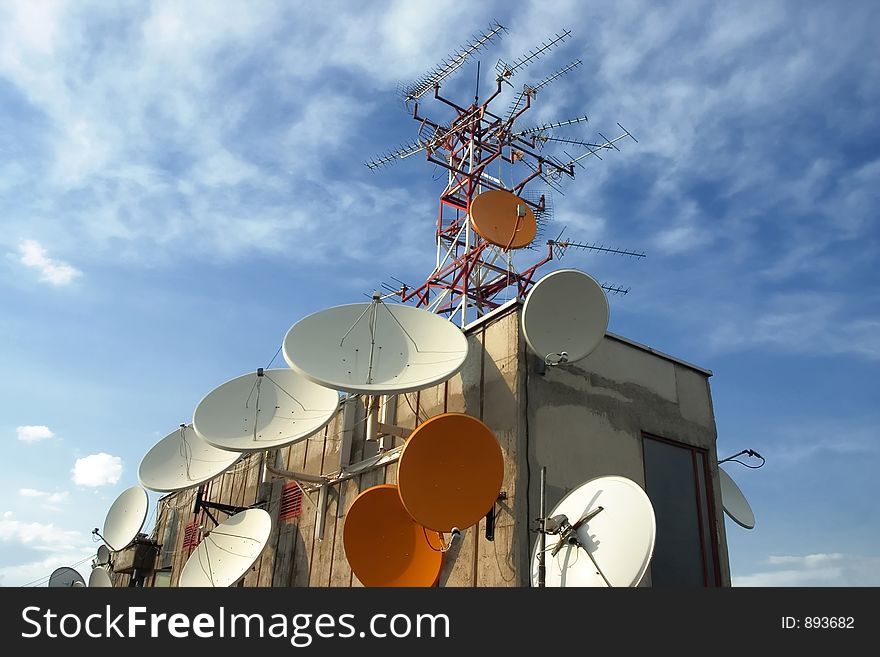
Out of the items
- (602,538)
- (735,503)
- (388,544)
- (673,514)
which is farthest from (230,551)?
(735,503)

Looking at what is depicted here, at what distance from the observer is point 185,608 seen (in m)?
6.98

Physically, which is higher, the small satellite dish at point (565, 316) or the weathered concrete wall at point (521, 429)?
the small satellite dish at point (565, 316)

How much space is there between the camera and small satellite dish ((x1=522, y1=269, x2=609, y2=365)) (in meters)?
11.0

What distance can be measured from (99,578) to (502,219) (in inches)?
767

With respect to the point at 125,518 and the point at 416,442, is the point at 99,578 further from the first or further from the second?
the point at 416,442

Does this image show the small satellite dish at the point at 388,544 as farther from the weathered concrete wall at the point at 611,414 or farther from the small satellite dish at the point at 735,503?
the small satellite dish at the point at 735,503

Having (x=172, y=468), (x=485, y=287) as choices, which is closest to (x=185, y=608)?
(x=172, y=468)

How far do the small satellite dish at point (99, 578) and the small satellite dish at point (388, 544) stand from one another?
55.3ft

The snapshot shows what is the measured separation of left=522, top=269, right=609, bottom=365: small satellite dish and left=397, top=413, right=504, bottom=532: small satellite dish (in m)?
1.78

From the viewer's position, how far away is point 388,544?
11266 millimetres

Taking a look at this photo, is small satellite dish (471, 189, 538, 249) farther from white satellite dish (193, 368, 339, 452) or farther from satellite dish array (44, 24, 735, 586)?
white satellite dish (193, 368, 339, 452)

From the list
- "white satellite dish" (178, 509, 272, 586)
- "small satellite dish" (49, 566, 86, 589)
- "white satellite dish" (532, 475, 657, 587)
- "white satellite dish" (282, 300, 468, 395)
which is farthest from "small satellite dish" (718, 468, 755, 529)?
"small satellite dish" (49, 566, 86, 589)

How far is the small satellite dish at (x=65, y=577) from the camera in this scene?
27438 millimetres

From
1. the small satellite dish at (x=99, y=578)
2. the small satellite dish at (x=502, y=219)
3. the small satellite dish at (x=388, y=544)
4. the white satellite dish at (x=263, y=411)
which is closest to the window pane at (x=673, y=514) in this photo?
the small satellite dish at (x=388, y=544)
